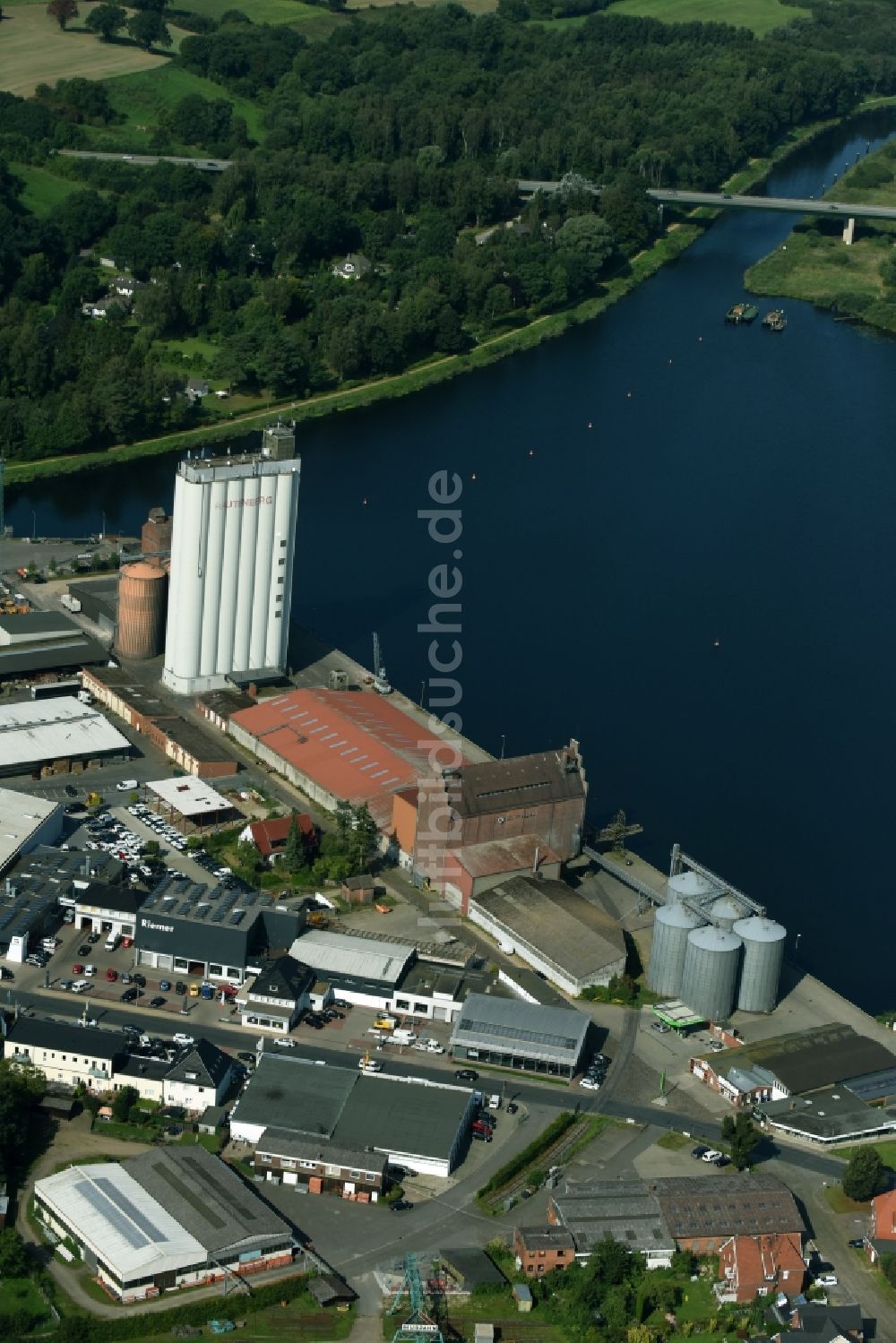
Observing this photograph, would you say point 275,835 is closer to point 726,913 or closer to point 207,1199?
point 726,913

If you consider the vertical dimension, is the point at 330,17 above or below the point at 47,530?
above

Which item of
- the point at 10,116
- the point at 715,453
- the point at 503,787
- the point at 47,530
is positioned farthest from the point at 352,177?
the point at 503,787

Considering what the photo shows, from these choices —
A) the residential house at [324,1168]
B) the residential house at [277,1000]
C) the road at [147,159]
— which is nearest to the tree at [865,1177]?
the residential house at [324,1168]

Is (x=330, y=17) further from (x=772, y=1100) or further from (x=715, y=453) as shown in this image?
(x=772, y=1100)

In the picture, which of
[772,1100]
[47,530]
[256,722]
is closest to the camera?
[772,1100]

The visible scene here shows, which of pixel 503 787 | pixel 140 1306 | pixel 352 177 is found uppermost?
pixel 352 177

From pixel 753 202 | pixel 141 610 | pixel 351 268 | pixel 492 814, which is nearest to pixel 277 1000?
pixel 492 814

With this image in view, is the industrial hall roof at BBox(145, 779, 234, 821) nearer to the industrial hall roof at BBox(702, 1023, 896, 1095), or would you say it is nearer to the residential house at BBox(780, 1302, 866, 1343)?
the industrial hall roof at BBox(702, 1023, 896, 1095)

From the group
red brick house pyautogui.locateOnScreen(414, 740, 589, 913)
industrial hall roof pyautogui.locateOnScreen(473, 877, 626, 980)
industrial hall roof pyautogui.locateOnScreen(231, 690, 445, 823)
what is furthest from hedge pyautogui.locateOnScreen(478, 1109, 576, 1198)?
industrial hall roof pyautogui.locateOnScreen(231, 690, 445, 823)
